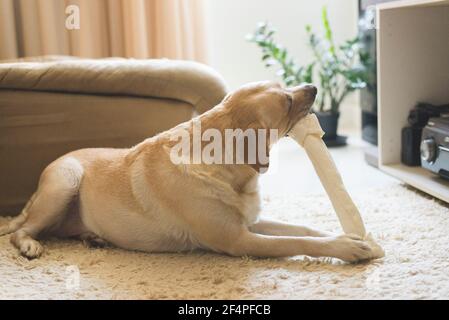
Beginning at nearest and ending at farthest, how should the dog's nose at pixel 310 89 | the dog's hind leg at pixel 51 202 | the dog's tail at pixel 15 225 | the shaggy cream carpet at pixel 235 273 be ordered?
the shaggy cream carpet at pixel 235 273
the dog's nose at pixel 310 89
the dog's hind leg at pixel 51 202
the dog's tail at pixel 15 225

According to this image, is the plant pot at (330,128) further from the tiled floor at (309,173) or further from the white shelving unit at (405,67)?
the white shelving unit at (405,67)

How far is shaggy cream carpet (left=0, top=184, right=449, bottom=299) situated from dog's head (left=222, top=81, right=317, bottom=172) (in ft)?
0.92

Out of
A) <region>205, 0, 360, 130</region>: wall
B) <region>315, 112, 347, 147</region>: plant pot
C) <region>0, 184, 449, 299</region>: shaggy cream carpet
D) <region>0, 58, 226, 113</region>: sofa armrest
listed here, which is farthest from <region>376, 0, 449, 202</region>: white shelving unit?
<region>205, 0, 360, 130</region>: wall

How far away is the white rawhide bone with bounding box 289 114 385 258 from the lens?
1484 millimetres

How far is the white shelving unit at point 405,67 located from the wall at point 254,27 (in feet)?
4.80

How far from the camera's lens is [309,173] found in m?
2.59

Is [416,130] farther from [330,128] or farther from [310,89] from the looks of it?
[330,128]

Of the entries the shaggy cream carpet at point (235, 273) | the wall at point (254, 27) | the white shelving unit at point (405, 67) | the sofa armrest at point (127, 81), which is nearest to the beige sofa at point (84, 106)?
the sofa armrest at point (127, 81)

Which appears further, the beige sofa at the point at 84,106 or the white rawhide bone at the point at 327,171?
the beige sofa at the point at 84,106

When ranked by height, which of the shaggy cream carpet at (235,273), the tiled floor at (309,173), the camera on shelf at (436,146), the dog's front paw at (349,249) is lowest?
the tiled floor at (309,173)

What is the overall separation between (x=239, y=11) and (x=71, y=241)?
223 centimetres

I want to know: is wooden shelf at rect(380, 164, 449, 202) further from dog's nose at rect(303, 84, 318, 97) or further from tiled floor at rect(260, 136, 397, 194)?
dog's nose at rect(303, 84, 318, 97)

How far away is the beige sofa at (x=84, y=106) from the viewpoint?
6.35 ft

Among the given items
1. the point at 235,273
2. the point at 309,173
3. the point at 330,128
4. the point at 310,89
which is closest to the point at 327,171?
the point at 310,89
